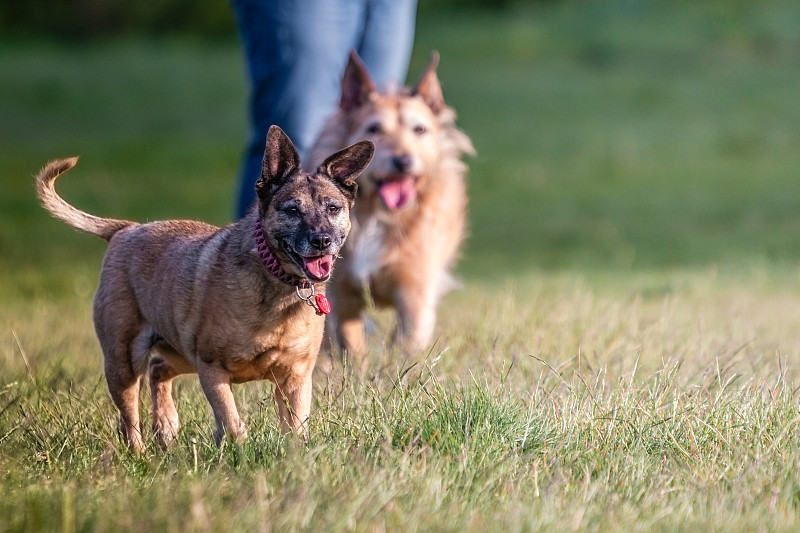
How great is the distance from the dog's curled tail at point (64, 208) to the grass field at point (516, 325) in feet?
1.99

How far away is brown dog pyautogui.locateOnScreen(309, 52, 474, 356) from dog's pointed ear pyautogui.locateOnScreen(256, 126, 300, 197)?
74.0 inches

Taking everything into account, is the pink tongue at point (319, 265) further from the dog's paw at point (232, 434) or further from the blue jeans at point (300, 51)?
the blue jeans at point (300, 51)

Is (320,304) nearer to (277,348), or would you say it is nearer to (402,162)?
(277,348)

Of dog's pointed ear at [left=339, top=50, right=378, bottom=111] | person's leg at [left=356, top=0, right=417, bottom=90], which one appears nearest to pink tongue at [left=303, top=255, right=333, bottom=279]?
dog's pointed ear at [left=339, top=50, right=378, bottom=111]

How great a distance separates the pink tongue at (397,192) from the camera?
6.03 m

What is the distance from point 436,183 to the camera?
6219mm

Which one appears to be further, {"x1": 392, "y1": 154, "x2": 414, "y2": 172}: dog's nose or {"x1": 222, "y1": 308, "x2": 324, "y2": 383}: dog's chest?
{"x1": 392, "y1": 154, "x2": 414, "y2": 172}: dog's nose

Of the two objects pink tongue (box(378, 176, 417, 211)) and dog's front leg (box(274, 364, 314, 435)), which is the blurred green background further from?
dog's front leg (box(274, 364, 314, 435))

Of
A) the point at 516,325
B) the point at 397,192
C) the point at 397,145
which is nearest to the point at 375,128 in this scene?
the point at 397,145

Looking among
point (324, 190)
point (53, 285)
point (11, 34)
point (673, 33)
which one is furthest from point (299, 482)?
point (11, 34)

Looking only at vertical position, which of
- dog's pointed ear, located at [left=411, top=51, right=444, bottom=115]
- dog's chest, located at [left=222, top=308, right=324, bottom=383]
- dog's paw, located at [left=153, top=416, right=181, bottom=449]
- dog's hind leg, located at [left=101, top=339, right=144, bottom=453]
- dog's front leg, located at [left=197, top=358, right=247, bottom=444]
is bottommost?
dog's paw, located at [left=153, top=416, right=181, bottom=449]

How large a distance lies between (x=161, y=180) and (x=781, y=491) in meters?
12.1

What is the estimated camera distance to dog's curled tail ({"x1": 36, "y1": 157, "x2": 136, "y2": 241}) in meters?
4.40

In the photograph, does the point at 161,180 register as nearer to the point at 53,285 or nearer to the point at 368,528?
the point at 53,285
